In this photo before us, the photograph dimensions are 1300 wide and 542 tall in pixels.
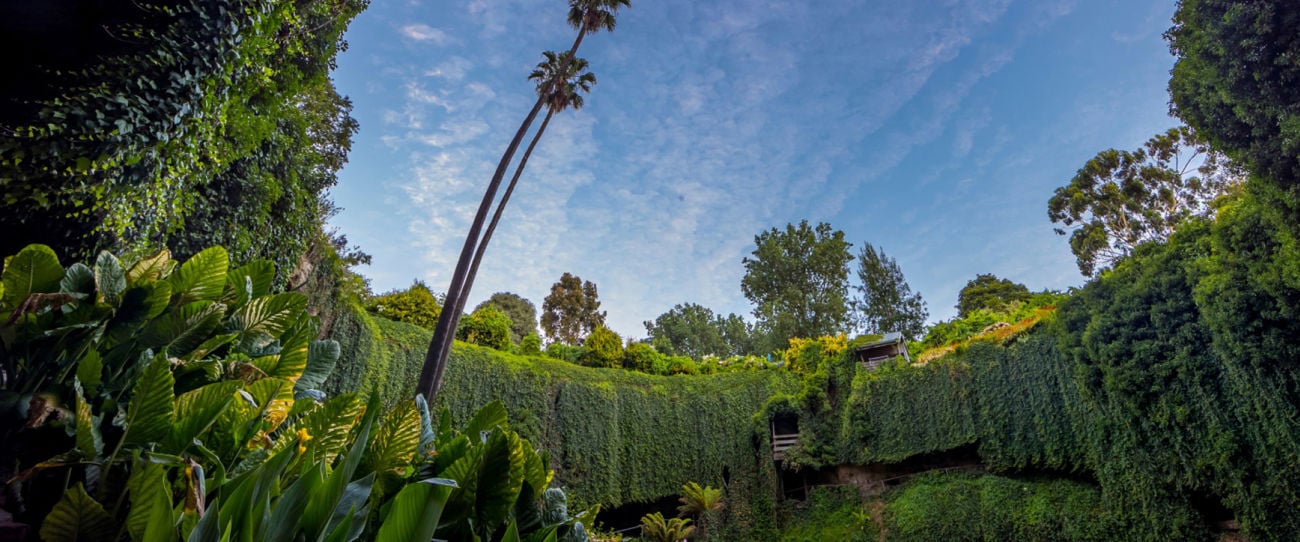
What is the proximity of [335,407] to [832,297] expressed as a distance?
96.2 ft

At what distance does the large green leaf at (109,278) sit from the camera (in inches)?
72.2

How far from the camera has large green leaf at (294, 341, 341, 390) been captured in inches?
90.1

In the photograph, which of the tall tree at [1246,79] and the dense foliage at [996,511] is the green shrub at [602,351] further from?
the tall tree at [1246,79]

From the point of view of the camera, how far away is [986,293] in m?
27.1

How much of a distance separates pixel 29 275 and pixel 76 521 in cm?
133

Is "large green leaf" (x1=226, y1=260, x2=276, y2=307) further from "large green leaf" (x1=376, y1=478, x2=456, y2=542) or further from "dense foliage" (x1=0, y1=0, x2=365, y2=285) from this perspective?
"dense foliage" (x1=0, y1=0, x2=365, y2=285)

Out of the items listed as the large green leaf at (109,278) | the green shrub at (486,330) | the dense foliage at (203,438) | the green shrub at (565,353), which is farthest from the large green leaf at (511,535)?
the green shrub at (565,353)

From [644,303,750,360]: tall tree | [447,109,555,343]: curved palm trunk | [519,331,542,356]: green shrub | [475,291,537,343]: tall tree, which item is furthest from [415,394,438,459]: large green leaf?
[644,303,750,360]: tall tree

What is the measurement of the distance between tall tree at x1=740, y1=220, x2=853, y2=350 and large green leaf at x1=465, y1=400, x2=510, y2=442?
85.3ft

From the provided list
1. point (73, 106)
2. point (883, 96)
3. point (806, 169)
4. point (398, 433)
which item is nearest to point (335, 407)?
point (398, 433)

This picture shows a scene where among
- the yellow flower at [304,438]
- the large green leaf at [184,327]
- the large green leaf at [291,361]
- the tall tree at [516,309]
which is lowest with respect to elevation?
the yellow flower at [304,438]

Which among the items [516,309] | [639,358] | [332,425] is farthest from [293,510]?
[516,309]

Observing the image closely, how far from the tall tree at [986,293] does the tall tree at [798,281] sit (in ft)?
20.2

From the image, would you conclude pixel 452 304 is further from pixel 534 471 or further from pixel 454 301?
pixel 534 471
